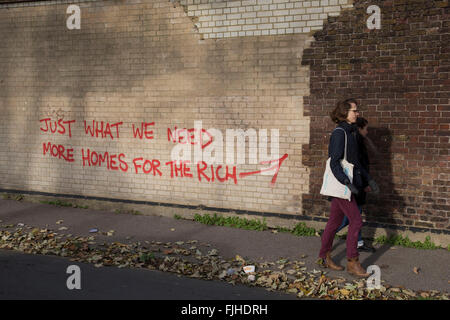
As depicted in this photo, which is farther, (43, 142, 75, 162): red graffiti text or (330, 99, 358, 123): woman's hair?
(43, 142, 75, 162): red graffiti text

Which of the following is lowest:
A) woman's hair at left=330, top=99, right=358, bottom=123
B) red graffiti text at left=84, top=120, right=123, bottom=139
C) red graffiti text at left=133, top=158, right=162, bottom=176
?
red graffiti text at left=133, top=158, right=162, bottom=176

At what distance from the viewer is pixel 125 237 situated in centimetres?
702

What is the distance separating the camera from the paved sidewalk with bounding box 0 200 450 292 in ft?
18.0

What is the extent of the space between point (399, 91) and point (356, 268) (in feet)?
8.89

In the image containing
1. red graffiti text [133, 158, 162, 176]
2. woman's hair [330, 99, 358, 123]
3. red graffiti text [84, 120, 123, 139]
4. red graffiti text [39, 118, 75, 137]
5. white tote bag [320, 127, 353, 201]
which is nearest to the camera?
white tote bag [320, 127, 353, 201]

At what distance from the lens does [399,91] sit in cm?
661

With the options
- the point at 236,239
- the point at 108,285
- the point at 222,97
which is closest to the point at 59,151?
the point at 222,97

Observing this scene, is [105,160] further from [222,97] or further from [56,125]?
[222,97]

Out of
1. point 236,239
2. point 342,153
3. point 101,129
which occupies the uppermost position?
point 101,129

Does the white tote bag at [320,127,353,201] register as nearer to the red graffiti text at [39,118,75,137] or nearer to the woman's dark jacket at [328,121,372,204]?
the woman's dark jacket at [328,121,372,204]

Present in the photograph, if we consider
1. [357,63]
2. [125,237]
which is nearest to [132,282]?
[125,237]

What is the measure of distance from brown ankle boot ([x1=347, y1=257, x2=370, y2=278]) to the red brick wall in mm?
1676

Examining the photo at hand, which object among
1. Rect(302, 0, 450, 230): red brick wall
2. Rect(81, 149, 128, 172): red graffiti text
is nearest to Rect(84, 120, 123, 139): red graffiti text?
Rect(81, 149, 128, 172): red graffiti text
